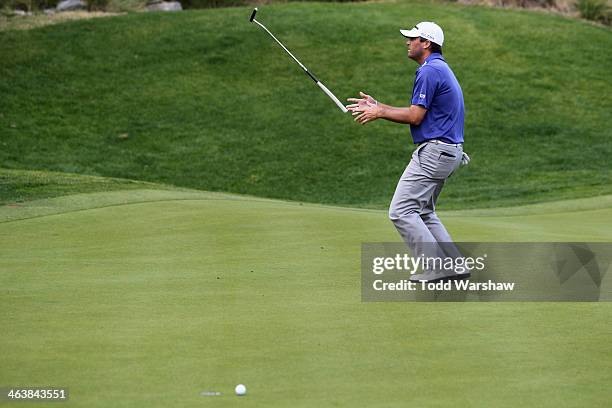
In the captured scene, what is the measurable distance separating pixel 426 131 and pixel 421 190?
0.45 m

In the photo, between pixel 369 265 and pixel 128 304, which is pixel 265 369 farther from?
pixel 369 265

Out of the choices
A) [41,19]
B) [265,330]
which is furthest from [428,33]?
[41,19]

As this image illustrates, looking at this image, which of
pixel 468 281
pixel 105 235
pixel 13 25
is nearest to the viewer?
pixel 468 281

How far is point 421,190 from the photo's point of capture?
27.2ft

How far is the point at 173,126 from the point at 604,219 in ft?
47.2

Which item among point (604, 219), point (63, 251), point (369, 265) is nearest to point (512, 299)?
point (369, 265)

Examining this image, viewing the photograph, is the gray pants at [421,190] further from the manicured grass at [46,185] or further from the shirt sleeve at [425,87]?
the manicured grass at [46,185]

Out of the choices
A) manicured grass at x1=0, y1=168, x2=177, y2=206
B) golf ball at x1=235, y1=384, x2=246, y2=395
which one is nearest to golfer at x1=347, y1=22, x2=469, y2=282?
golf ball at x1=235, y1=384, x2=246, y2=395

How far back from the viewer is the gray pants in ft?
26.9

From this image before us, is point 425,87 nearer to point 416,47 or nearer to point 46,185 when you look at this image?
point 416,47

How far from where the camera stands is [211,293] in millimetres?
7836

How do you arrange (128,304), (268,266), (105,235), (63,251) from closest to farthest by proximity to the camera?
(128,304) → (268,266) → (63,251) → (105,235)

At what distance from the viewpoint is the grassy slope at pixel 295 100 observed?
23078 mm

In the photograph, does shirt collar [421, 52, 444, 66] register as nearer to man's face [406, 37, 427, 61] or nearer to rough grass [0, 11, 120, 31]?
man's face [406, 37, 427, 61]
